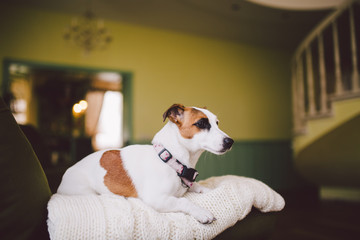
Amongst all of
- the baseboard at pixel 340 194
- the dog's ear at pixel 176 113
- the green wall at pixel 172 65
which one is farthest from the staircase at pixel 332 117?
the dog's ear at pixel 176 113

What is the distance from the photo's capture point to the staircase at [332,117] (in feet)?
9.55

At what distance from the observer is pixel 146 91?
4.01m

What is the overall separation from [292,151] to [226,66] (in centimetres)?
168

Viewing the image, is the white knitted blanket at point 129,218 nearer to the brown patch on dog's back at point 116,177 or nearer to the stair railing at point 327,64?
the brown patch on dog's back at point 116,177

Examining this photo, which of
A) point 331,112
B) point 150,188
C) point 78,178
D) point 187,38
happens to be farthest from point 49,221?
point 187,38

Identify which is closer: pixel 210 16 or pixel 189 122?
pixel 189 122

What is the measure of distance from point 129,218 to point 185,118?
32 centimetres

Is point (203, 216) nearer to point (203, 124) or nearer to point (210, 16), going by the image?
point (203, 124)

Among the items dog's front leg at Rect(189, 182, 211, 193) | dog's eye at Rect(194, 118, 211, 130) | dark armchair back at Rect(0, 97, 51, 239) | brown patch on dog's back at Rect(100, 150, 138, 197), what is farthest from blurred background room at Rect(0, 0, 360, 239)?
dark armchair back at Rect(0, 97, 51, 239)

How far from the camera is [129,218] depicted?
67cm

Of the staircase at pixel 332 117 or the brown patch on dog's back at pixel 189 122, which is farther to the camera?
the staircase at pixel 332 117

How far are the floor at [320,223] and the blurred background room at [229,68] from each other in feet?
→ 0.10

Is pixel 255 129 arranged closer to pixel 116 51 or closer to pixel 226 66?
pixel 226 66

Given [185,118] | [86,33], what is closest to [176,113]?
[185,118]
